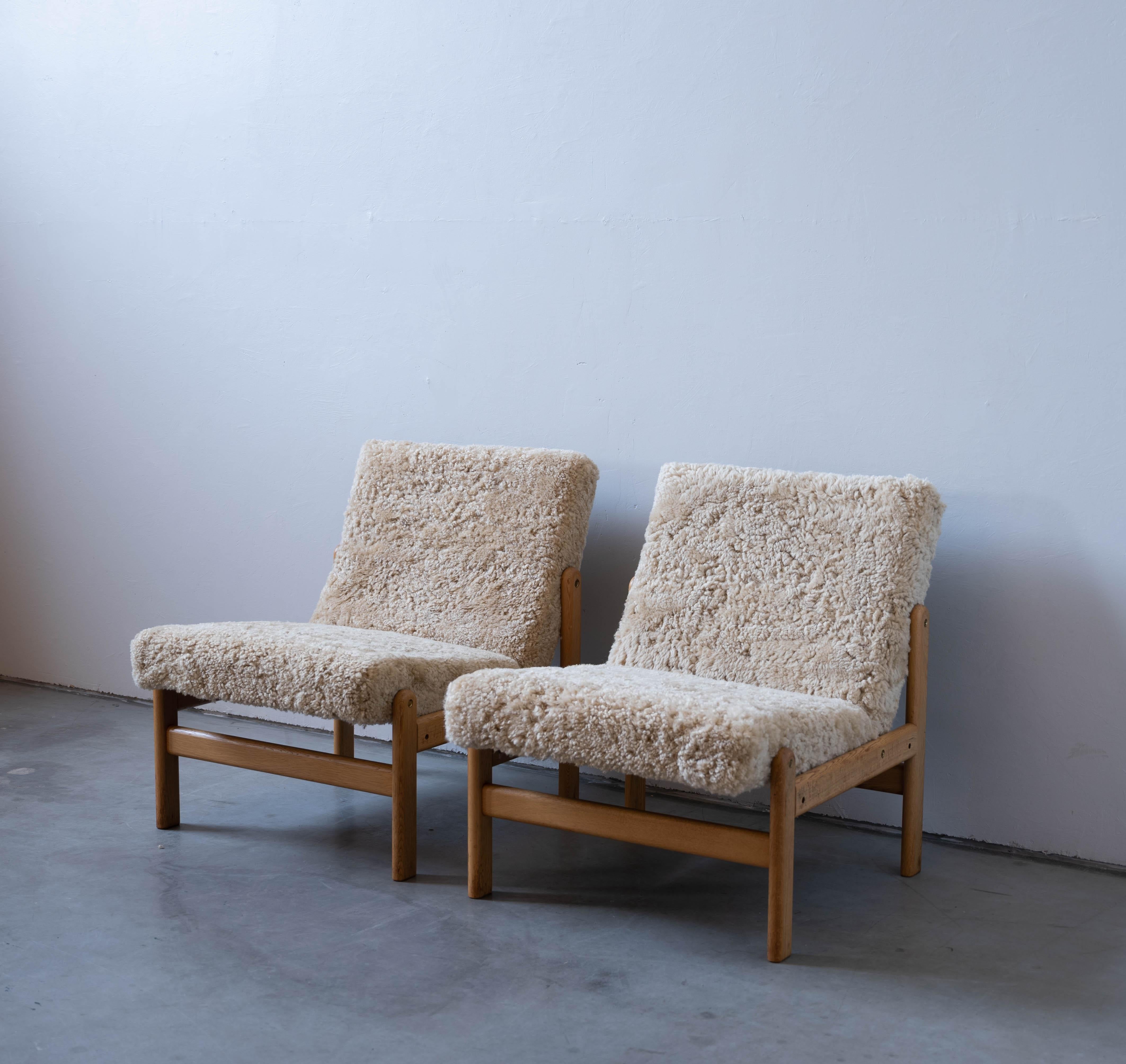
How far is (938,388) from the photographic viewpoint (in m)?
2.35

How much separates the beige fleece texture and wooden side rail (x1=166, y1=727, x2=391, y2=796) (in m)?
0.12

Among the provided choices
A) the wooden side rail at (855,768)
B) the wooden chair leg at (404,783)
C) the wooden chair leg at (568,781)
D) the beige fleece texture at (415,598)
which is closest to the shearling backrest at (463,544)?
the beige fleece texture at (415,598)

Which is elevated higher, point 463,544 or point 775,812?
point 463,544

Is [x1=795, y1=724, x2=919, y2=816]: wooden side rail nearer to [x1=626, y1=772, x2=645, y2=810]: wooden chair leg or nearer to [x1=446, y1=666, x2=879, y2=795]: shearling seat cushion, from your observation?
[x1=446, y1=666, x2=879, y2=795]: shearling seat cushion

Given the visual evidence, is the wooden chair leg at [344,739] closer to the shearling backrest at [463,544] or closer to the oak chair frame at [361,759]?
the oak chair frame at [361,759]

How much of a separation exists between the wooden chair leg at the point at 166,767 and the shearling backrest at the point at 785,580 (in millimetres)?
931

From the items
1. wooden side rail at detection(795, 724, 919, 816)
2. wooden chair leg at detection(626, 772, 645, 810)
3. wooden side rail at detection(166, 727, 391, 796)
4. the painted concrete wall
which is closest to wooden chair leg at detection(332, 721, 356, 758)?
wooden side rail at detection(166, 727, 391, 796)

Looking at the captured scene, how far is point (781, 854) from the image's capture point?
184 cm

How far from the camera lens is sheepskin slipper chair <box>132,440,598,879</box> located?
221cm

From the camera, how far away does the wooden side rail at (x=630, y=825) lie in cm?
188

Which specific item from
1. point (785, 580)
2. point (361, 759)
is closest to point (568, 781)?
point (361, 759)

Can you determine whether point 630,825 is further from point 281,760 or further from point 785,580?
point 281,760

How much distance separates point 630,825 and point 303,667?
0.67 meters

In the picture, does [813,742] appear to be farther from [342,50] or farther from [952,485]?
[342,50]
